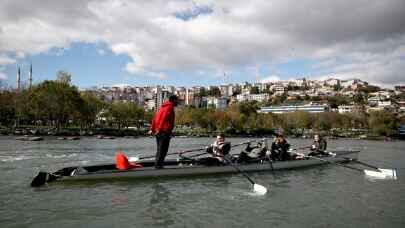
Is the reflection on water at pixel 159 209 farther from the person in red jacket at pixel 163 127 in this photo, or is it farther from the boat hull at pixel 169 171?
the person in red jacket at pixel 163 127

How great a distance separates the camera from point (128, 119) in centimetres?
11775

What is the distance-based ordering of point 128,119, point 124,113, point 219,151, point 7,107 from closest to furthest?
point 219,151 → point 7,107 → point 124,113 → point 128,119

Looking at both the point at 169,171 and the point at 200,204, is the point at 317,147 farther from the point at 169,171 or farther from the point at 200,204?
the point at 200,204

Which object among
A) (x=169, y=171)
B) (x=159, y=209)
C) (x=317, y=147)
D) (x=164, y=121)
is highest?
(x=164, y=121)

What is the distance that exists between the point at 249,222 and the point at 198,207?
216 centimetres

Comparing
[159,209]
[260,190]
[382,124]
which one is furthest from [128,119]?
[159,209]

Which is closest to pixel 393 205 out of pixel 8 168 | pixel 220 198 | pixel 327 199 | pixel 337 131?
pixel 327 199

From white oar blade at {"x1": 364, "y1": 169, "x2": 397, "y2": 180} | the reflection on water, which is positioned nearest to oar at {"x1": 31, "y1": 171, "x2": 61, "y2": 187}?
the reflection on water

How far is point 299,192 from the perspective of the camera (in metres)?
16.1

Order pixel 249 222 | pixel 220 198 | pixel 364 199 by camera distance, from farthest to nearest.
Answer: pixel 364 199
pixel 220 198
pixel 249 222

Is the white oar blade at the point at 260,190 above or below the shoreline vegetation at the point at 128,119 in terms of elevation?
below

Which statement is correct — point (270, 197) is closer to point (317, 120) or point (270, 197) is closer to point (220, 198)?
point (220, 198)

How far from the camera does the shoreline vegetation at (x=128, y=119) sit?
80.8 meters

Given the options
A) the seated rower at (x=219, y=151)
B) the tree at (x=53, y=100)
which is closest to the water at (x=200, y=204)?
the seated rower at (x=219, y=151)
